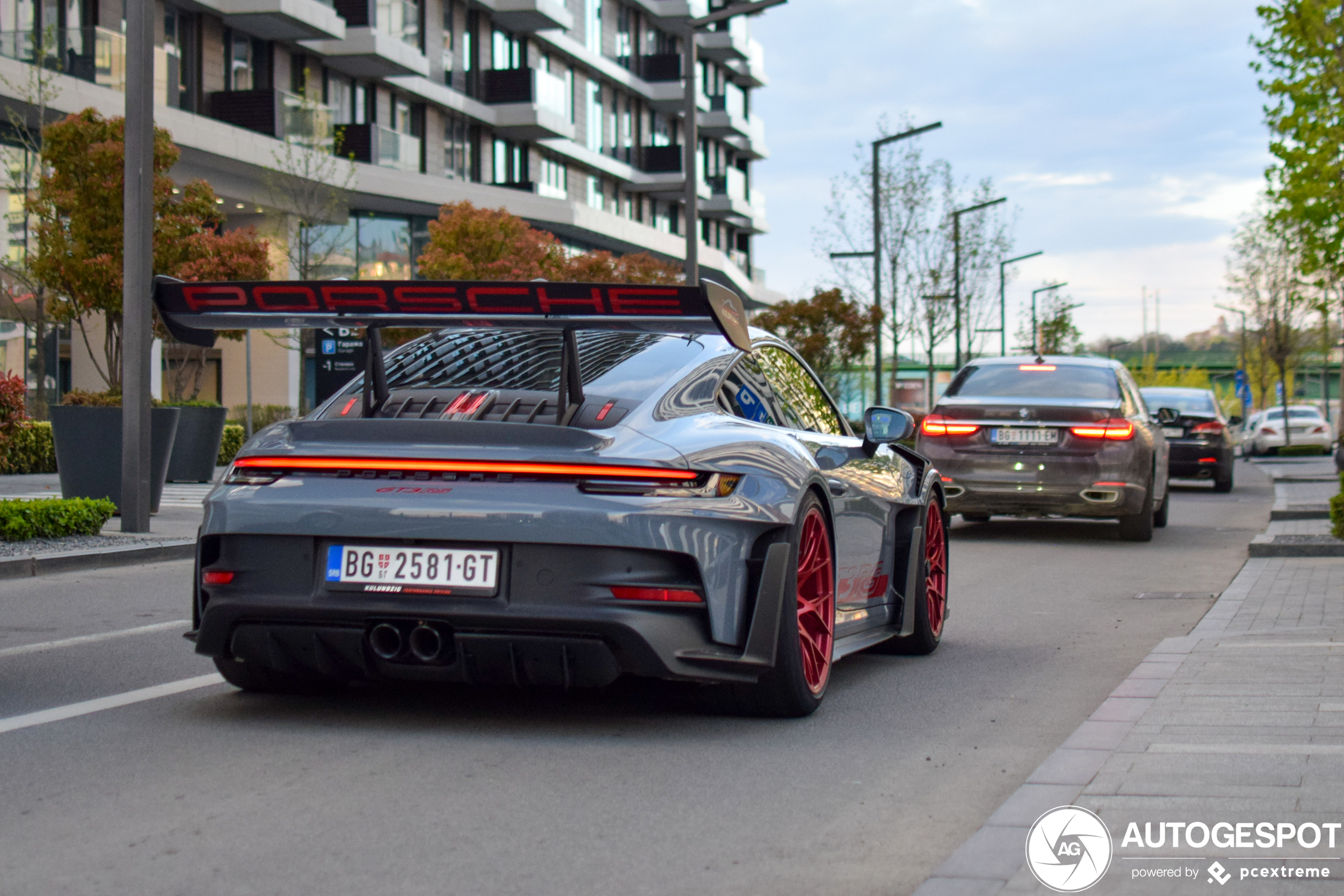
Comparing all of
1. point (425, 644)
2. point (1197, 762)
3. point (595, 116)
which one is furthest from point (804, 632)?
point (595, 116)

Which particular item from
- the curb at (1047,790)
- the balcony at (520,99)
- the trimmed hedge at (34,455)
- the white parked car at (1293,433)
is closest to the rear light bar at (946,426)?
the curb at (1047,790)

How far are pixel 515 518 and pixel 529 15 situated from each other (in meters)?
45.0

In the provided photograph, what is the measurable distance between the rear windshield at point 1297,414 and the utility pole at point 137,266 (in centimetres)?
4229

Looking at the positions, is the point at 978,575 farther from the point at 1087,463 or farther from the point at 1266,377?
the point at 1266,377

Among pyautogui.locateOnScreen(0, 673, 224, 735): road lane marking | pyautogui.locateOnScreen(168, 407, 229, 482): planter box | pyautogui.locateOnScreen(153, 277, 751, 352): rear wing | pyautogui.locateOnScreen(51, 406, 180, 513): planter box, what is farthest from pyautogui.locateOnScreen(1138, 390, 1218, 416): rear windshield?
pyautogui.locateOnScreen(153, 277, 751, 352): rear wing

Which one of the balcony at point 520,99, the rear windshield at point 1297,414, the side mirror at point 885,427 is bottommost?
the rear windshield at point 1297,414

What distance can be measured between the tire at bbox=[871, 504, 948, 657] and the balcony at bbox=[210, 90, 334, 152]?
27376mm

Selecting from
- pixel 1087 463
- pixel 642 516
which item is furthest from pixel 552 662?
pixel 1087 463

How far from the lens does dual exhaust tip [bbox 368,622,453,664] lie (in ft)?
16.4

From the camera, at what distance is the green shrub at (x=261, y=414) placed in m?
33.4

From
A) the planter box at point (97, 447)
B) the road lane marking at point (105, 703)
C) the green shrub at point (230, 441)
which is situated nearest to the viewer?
the road lane marking at point (105, 703)

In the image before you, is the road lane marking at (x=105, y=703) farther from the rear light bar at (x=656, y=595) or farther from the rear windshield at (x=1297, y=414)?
the rear windshield at (x=1297, y=414)

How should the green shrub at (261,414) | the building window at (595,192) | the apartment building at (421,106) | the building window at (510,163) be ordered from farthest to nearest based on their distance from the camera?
1. the building window at (595,192)
2. the building window at (510,163)
3. the green shrub at (261,414)
4. the apartment building at (421,106)

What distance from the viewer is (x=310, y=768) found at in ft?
15.6
